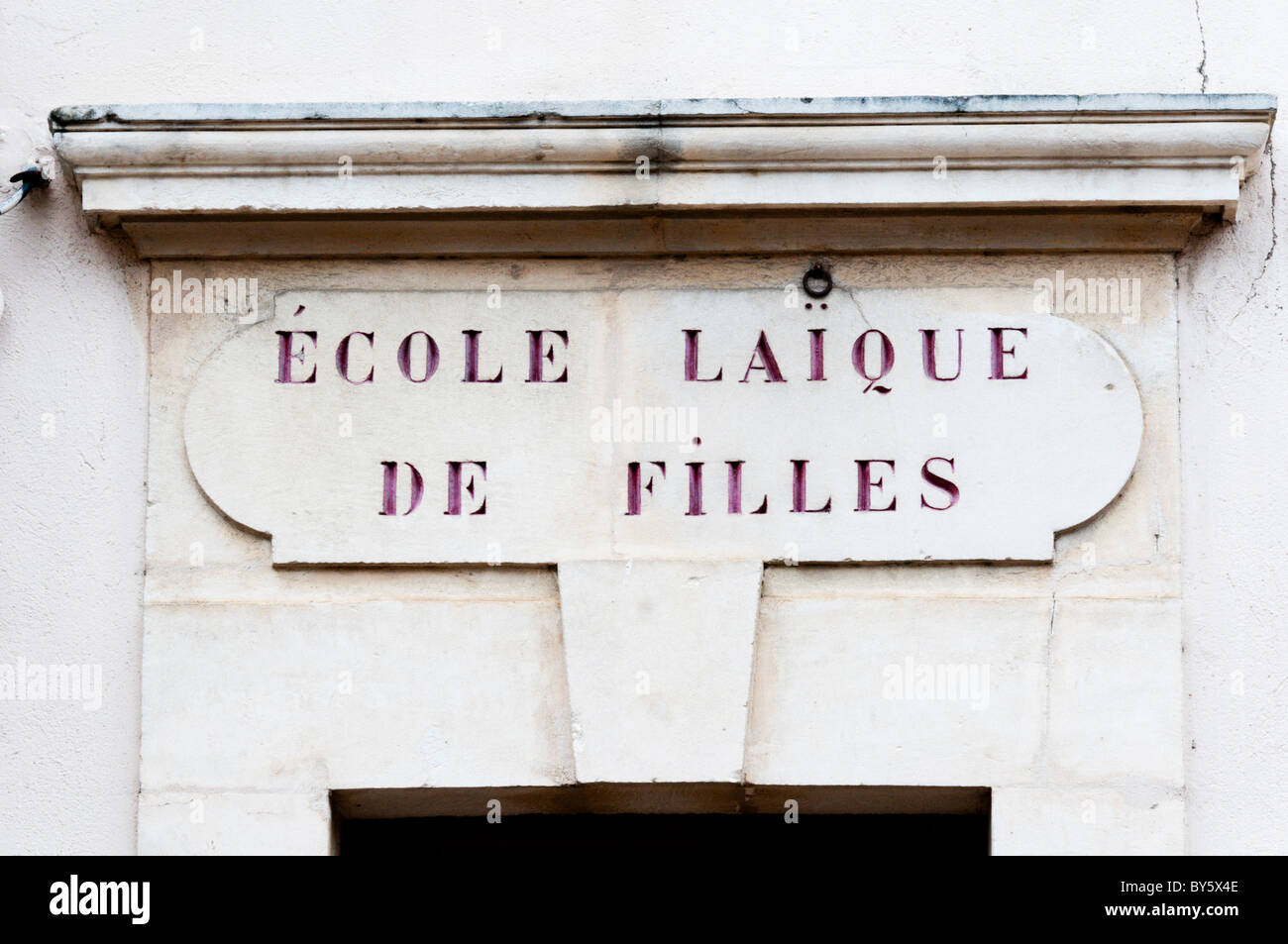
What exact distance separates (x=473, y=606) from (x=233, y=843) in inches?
→ 29.0

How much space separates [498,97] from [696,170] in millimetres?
561

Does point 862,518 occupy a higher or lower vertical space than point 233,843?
higher

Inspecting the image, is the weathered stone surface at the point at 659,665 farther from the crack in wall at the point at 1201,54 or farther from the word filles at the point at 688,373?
the crack in wall at the point at 1201,54

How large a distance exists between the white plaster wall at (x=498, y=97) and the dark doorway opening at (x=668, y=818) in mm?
574

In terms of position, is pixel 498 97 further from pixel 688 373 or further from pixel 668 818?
pixel 668 818

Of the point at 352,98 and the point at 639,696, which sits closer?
the point at 639,696

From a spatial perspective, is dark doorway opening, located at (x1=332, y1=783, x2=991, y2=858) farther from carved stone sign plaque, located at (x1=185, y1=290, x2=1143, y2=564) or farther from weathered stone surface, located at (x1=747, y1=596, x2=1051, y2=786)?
carved stone sign plaque, located at (x1=185, y1=290, x2=1143, y2=564)

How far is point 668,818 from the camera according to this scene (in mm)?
5574

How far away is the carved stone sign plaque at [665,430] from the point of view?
448 centimetres

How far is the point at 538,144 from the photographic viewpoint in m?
4.49

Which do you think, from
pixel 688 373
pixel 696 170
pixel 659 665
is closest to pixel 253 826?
pixel 659 665
